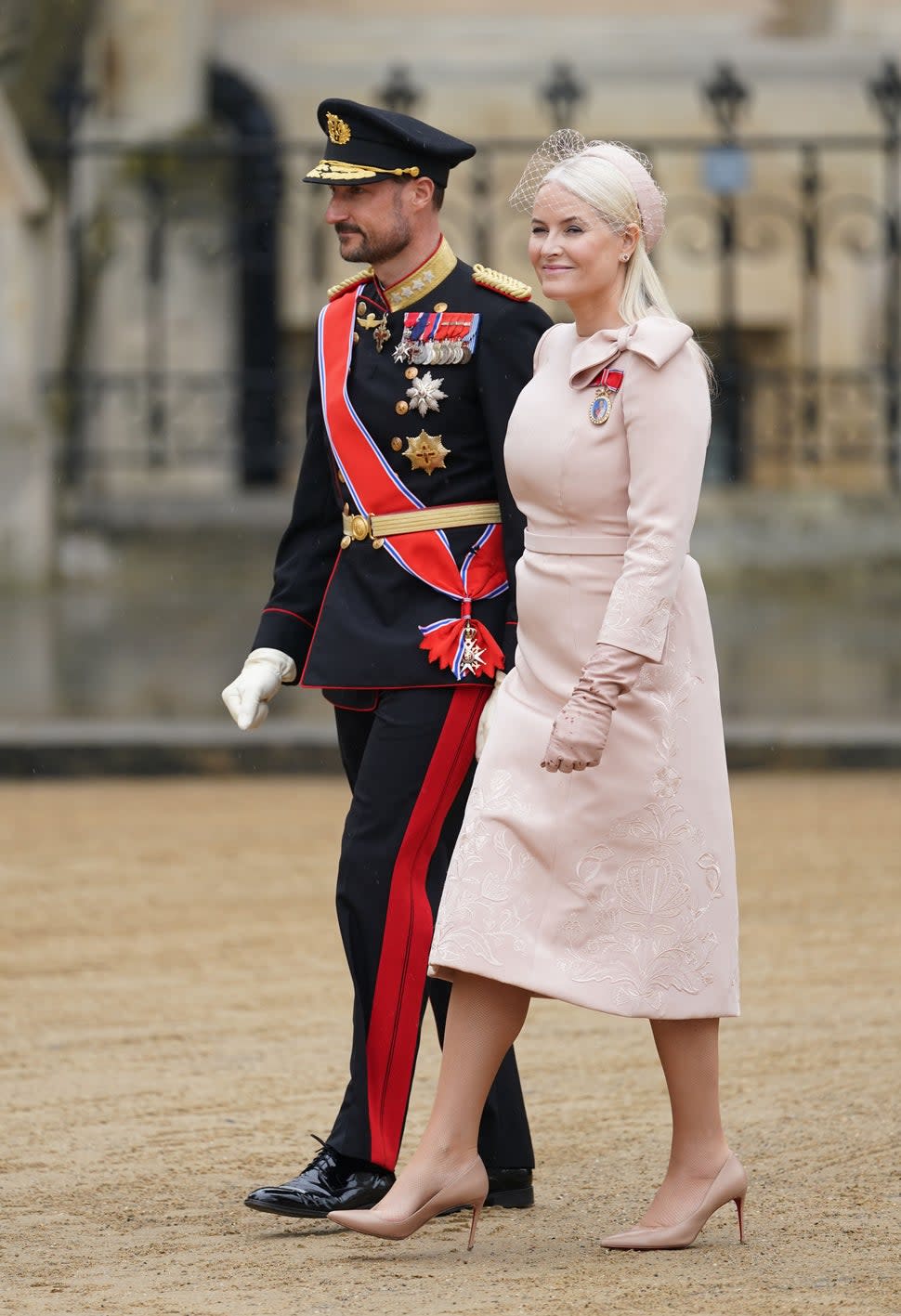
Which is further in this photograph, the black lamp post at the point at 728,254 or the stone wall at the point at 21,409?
the black lamp post at the point at 728,254

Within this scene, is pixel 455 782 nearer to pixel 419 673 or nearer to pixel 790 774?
pixel 419 673

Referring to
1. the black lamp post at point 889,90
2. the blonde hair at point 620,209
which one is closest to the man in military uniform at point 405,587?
the blonde hair at point 620,209

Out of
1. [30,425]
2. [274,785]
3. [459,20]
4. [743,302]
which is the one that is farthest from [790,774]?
[459,20]

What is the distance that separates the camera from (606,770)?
143 inches

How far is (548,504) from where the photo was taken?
3.68m

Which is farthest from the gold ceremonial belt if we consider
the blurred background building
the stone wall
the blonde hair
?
the stone wall

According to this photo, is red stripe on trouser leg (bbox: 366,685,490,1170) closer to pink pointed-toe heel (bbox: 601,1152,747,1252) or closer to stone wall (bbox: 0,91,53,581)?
pink pointed-toe heel (bbox: 601,1152,747,1252)

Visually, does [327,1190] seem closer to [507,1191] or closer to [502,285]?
[507,1191]

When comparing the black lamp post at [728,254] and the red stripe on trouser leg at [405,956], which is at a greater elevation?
the black lamp post at [728,254]

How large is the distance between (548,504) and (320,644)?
0.55 m

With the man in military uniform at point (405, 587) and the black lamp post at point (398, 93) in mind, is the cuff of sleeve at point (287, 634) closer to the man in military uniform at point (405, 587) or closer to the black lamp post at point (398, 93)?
the man in military uniform at point (405, 587)

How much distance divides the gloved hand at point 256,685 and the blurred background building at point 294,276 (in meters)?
6.67

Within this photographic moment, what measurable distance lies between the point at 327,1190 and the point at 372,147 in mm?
1607

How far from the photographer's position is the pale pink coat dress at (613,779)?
11.7 ft
